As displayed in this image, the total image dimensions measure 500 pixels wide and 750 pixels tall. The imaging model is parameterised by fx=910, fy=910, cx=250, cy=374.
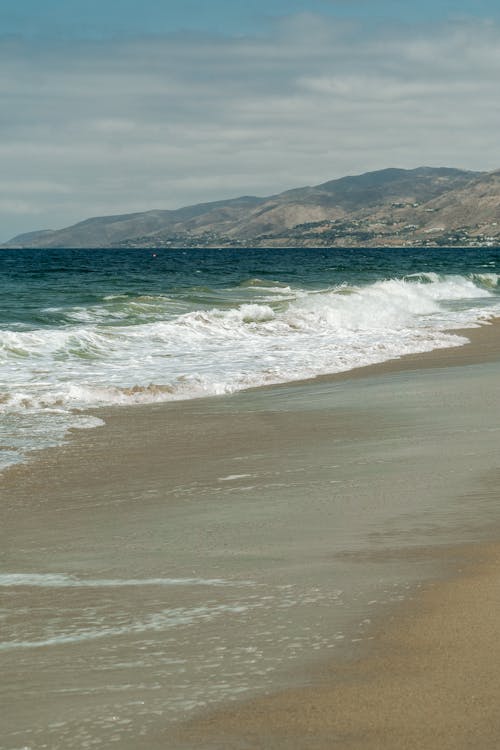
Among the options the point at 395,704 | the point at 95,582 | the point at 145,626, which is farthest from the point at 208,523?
the point at 395,704

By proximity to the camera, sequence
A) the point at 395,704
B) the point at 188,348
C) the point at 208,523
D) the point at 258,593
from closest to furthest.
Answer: the point at 395,704, the point at 258,593, the point at 208,523, the point at 188,348

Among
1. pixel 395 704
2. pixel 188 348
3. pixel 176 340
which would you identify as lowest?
pixel 395 704

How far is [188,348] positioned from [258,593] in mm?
13031

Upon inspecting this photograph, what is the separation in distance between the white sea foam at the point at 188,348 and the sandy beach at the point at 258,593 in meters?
2.10

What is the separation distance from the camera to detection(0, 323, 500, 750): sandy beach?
2.64 m

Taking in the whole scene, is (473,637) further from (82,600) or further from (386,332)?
(386,332)

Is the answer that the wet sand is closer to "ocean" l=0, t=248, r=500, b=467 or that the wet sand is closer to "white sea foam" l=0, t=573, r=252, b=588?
"white sea foam" l=0, t=573, r=252, b=588

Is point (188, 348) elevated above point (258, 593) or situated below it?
above

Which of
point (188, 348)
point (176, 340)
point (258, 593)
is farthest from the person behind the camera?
point (176, 340)

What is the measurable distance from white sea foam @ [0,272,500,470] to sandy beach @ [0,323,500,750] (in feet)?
6.88

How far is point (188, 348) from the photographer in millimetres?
16672

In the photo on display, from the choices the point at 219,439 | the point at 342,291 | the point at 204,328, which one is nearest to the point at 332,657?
the point at 219,439

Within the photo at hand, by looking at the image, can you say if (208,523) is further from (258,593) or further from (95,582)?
(258,593)

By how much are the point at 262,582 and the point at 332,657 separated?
0.91 metres
